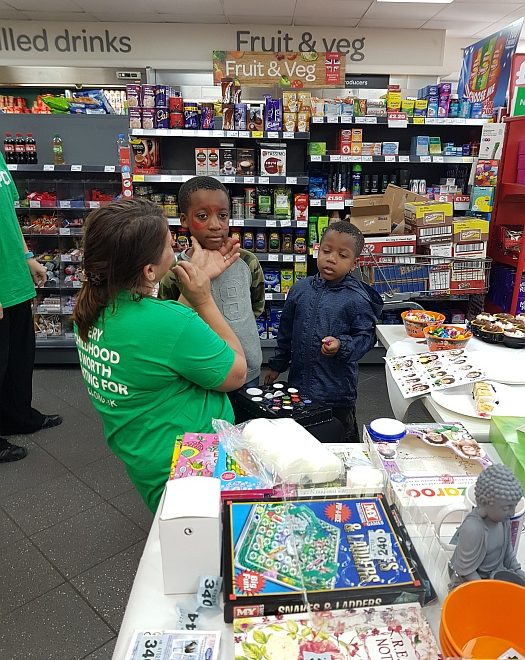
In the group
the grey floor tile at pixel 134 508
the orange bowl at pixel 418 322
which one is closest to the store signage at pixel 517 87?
the orange bowl at pixel 418 322

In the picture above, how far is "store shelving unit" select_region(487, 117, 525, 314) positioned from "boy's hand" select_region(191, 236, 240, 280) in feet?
8.27

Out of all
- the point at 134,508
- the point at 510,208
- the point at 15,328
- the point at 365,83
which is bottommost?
the point at 134,508

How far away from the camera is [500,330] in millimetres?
2287

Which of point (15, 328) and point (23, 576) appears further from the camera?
point (15, 328)

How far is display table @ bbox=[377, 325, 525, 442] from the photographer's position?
1580 millimetres

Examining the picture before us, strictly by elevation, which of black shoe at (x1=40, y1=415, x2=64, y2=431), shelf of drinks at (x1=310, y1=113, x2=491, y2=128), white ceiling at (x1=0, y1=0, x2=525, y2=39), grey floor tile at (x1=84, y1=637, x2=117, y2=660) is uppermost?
white ceiling at (x1=0, y1=0, x2=525, y2=39)

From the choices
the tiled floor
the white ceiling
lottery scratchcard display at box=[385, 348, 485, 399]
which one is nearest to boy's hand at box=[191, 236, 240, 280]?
lottery scratchcard display at box=[385, 348, 485, 399]

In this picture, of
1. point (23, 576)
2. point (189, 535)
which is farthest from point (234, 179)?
point (189, 535)

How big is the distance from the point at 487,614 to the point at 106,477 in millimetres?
2442

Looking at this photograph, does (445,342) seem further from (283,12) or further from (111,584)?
(283,12)

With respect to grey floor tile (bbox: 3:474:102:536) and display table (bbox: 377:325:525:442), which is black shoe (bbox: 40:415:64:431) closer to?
grey floor tile (bbox: 3:474:102:536)

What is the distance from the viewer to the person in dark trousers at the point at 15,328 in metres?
2.83

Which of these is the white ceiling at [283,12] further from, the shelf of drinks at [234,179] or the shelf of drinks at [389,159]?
the shelf of drinks at [234,179]

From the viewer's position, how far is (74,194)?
427cm
